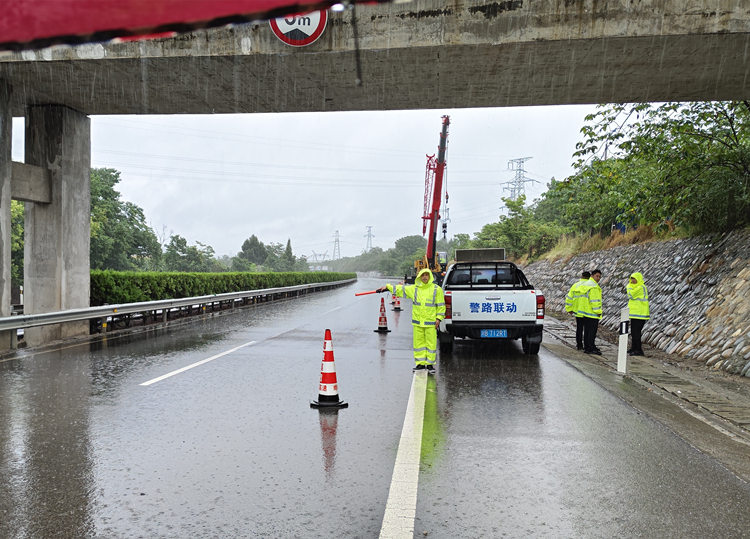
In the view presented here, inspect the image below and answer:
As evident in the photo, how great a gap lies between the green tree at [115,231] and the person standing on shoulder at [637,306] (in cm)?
5326

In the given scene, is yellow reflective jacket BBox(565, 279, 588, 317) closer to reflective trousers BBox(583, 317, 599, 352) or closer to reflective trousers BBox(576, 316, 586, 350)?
reflective trousers BBox(576, 316, 586, 350)

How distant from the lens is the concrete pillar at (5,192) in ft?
34.2

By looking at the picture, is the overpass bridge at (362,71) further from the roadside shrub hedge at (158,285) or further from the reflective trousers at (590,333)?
the reflective trousers at (590,333)

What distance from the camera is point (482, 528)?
346 centimetres

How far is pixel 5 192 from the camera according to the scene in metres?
10.5

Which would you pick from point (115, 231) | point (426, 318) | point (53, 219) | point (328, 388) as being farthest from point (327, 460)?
point (115, 231)

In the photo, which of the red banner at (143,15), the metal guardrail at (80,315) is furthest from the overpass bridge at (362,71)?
the red banner at (143,15)

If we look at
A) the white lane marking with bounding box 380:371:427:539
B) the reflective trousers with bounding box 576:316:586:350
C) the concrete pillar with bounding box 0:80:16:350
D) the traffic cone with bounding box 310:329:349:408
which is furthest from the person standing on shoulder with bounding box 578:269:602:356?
the concrete pillar with bounding box 0:80:16:350

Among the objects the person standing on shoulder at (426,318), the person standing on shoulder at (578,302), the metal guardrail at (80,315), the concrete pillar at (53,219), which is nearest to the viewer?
the person standing on shoulder at (426,318)

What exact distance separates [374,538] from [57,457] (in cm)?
300

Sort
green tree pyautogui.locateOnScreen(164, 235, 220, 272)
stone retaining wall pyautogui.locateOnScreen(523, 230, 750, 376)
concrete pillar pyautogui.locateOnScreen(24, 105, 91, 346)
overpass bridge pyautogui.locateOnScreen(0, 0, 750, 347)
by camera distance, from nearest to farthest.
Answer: overpass bridge pyautogui.locateOnScreen(0, 0, 750, 347), stone retaining wall pyautogui.locateOnScreen(523, 230, 750, 376), concrete pillar pyautogui.locateOnScreen(24, 105, 91, 346), green tree pyautogui.locateOnScreen(164, 235, 220, 272)

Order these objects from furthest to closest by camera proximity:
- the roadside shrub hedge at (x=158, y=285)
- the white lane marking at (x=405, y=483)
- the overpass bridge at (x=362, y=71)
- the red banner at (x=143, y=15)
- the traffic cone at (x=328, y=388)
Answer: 1. the roadside shrub hedge at (x=158, y=285)
2. the overpass bridge at (x=362, y=71)
3. the traffic cone at (x=328, y=388)
4. the white lane marking at (x=405, y=483)
5. the red banner at (x=143, y=15)

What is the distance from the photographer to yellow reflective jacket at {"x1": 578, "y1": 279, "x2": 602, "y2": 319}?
1180cm

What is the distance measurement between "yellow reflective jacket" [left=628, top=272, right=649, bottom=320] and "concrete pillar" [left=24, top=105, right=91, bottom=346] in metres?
11.8
